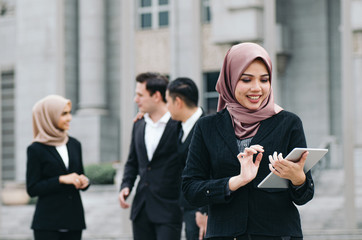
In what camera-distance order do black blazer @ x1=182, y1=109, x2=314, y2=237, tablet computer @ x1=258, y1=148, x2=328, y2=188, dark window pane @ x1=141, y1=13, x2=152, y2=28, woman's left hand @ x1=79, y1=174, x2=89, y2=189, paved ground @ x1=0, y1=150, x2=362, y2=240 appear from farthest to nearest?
dark window pane @ x1=141, y1=13, x2=152, y2=28 → paved ground @ x1=0, y1=150, x2=362, y2=240 → woman's left hand @ x1=79, y1=174, x2=89, y2=189 → black blazer @ x1=182, y1=109, x2=314, y2=237 → tablet computer @ x1=258, y1=148, x2=328, y2=188

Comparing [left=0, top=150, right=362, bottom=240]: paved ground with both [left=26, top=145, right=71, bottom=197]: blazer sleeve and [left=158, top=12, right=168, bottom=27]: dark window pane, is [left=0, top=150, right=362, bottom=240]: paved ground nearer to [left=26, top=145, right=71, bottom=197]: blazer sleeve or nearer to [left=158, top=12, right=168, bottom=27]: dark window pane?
[left=26, top=145, right=71, bottom=197]: blazer sleeve

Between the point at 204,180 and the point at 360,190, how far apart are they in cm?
1006

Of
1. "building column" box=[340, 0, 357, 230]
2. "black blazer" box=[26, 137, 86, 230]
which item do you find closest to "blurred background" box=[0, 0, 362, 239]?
"building column" box=[340, 0, 357, 230]

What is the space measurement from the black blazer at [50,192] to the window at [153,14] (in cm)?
1409

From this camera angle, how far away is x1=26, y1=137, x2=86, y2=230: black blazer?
583 cm

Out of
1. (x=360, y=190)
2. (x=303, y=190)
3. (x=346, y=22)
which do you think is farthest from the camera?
(x=360, y=190)

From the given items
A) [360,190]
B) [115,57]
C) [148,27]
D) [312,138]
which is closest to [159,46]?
[148,27]

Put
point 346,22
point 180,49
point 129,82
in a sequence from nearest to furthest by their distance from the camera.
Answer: point 346,22
point 129,82
point 180,49

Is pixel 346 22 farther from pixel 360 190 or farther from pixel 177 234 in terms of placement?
pixel 177 234

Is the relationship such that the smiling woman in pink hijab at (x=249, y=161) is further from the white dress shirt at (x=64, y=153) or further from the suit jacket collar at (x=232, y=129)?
the white dress shirt at (x=64, y=153)

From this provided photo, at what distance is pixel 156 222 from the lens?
5.89 m

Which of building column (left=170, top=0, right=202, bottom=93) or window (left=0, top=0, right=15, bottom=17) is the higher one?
window (left=0, top=0, right=15, bottom=17)

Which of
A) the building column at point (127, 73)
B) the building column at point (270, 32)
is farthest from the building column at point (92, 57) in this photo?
the building column at point (270, 32)

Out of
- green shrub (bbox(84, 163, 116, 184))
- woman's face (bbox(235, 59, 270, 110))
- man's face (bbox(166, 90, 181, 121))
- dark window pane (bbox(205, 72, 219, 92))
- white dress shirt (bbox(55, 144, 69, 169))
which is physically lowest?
green shrub (bbox(84, 163, 116, 184))
